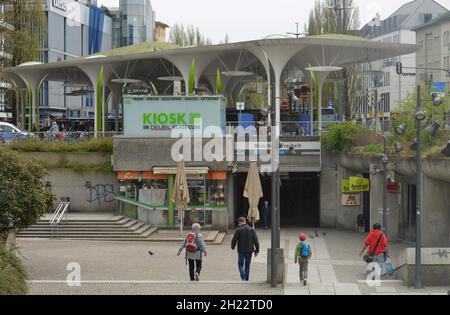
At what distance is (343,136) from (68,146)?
1195cm

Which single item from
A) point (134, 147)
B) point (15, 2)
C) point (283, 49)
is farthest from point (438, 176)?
point (15, 2)

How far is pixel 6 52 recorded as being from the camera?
64562 millimetres

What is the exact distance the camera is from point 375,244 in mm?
21531

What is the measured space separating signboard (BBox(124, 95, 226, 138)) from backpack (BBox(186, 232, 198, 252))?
51.9 ft

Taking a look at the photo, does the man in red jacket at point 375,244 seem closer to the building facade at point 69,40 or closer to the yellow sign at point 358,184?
the yellow sign at point 358,184

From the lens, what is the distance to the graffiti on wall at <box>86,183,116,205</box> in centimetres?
3803

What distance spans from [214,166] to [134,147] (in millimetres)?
3398

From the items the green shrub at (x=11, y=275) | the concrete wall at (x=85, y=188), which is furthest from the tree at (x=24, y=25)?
the green shrub at (x=11, y=275)

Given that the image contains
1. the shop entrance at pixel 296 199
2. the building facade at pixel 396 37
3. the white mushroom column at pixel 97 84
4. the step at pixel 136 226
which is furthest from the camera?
the building facade at pixel 396 37

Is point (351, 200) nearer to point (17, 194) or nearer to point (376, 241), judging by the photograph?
point (376, 241)

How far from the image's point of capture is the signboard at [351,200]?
3781cm

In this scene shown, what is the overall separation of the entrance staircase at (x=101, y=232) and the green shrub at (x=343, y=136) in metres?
6.74

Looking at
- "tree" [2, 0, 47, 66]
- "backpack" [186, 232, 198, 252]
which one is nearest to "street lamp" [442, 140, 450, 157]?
"backpack" [186, 232, 198, 252]

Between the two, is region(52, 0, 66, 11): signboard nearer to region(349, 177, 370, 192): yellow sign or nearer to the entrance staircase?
the entrance staircase
